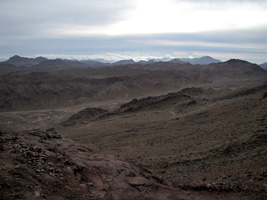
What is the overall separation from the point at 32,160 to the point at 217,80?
104922mm

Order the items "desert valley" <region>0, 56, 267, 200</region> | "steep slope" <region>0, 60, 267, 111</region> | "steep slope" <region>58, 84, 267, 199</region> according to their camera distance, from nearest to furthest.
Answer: "desert valley" <region>0, 56, 267, 200</region>, "steep slope" <region>58, 84, 267, 199</region>, "steep slope" <region>0, 60, 267, 111</region>

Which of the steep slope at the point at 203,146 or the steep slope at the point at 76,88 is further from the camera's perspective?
the steep slope at the point at 76,88

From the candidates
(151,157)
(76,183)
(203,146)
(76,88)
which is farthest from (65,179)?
(76,88)

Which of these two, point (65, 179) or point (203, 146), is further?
point (203, 146)

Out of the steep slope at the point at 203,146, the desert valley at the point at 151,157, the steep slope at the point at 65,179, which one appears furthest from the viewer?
the steep slope at the point at 203,146

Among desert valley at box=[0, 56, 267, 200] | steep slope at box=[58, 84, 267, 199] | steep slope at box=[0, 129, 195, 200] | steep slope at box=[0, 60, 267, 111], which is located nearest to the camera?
steep slope at box=[0, 129, 195, 200]

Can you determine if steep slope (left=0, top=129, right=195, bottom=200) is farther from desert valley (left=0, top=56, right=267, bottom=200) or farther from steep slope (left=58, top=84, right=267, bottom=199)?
steep slope (left=58, top=84, right=267, bottom=199)

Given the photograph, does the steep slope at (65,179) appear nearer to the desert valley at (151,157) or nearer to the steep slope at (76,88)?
the desert valley at (151,157)

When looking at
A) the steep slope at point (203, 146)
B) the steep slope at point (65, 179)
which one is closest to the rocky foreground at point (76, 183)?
the steep slope at point (65, 179)

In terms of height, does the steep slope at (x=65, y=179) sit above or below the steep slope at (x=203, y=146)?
above

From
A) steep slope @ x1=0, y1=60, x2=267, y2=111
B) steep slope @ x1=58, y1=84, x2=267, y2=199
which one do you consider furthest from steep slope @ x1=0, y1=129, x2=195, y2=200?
steep slope @ x1=0, y1=60, x2=267, y2=111

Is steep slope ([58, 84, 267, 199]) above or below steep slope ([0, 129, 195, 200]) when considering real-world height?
below

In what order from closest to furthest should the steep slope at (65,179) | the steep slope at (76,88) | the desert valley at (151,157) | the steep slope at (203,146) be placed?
1. the steep slope at (65,179)
2. the desert valley at (151,157)
3. the steep slope at (203,146)
4. the steep slope at (76,88)

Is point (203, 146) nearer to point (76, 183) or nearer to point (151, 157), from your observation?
point (151, 157)
